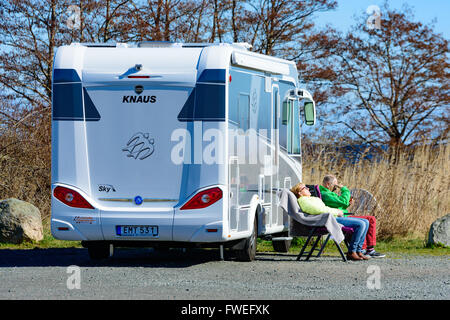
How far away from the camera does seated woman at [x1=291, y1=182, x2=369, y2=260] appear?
12.6m

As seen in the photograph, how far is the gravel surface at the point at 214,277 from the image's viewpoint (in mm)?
9242

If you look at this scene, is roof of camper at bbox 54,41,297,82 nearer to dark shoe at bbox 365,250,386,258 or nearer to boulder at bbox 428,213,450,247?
dark shoe at bbox 365,250,386,258

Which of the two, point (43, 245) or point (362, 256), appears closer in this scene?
point (362, 256)

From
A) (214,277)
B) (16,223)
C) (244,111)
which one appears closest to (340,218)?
(244,111)

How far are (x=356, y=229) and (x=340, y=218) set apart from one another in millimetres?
293

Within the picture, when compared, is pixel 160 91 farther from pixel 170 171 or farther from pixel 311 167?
pixel 311 167

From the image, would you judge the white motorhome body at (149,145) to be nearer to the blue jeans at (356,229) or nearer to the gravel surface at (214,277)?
the gravel surface at (214,277)

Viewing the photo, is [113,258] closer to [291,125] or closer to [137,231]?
[137,231]

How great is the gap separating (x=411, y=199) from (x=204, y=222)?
698cm

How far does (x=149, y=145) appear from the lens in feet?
37.4

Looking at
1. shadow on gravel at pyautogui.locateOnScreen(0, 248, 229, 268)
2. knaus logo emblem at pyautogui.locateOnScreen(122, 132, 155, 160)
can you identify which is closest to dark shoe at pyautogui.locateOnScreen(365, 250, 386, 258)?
shadow on gravel at pyautogui.locateOnScreen(0, 248, 229, 268)

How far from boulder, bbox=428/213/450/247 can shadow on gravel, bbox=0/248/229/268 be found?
3.88 metres

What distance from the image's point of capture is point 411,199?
17.0 m

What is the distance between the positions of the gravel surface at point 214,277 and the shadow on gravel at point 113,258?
0.01 meters
